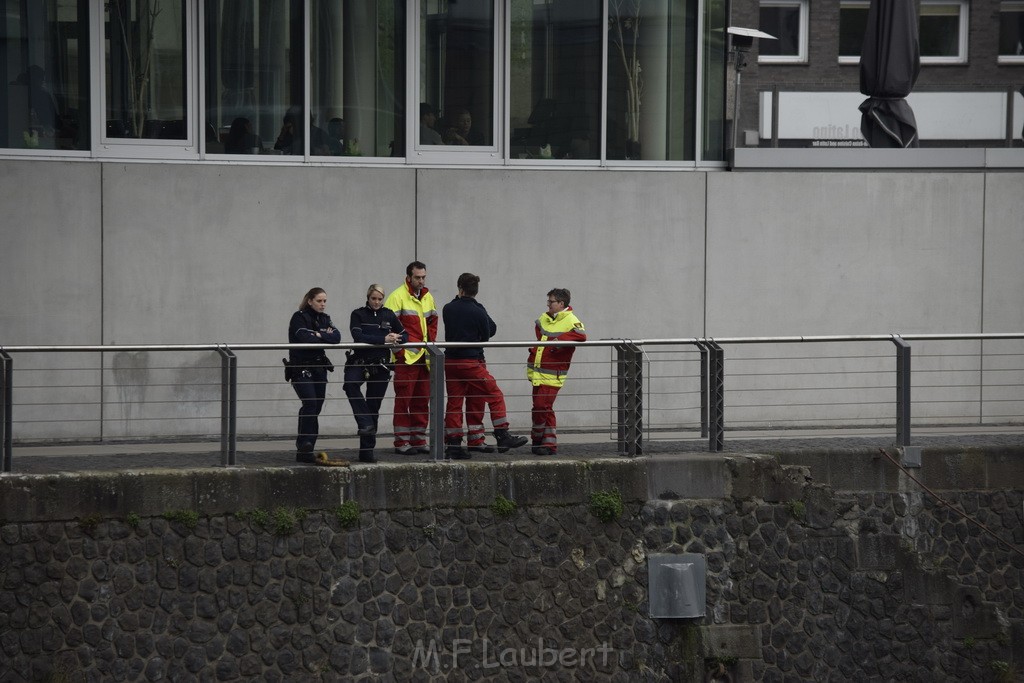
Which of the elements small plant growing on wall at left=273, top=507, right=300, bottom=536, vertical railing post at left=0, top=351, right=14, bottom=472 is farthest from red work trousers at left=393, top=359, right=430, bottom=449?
vertical railing post at left=0, top=351, right=14, bottom=472

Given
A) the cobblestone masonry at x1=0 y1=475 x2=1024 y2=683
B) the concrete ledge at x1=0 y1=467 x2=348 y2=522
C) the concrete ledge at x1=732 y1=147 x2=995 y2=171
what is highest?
the concrete ledge at x1=732 y1=147 x2=995 y2=171

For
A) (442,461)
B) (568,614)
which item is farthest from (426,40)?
(568,614)

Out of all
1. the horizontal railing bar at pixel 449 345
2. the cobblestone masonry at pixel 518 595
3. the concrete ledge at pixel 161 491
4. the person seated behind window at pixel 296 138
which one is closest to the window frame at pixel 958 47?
the person seated behind window at pixel 296 138

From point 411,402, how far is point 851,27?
24.5 metres

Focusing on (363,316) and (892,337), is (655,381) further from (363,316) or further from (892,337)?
(363,316)

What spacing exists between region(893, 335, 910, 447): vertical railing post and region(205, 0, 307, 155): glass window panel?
606 centimetres

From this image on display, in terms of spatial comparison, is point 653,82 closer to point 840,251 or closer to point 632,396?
point 840,251

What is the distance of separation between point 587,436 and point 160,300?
4.24m

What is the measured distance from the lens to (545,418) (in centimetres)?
1175

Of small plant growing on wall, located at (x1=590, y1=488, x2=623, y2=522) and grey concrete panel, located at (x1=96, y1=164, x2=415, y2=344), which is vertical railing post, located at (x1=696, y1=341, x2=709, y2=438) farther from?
grey concrete panel, located at (x1=96, y1=164, x2=415, y2=344)

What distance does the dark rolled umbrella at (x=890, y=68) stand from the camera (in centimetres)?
1471

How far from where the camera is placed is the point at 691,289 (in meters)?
14.2

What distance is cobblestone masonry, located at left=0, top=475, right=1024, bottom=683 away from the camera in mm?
10031

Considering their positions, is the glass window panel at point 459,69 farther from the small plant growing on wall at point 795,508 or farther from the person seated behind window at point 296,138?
the small plant growing on wall at point 795,508
